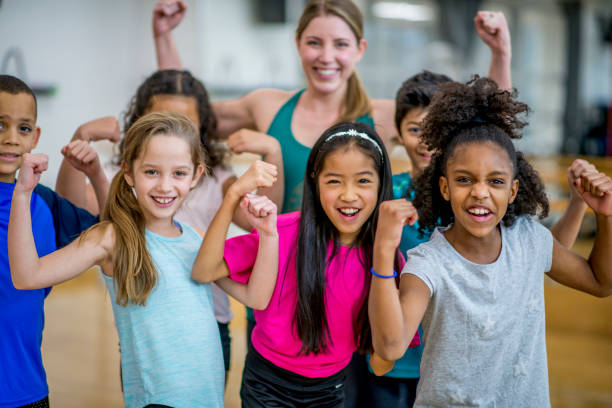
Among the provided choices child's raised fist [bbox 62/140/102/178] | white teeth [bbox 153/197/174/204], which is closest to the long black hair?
white teeth [bbox 153/197/174/204]

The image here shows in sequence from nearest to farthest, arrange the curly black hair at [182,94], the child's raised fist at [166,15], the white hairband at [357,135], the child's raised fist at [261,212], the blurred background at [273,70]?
1. the child's raised fist at [261,212]
2. the white hairband at [357,135]
3. the curly black hair at [182,94]
4. the child's raised fist at [166,15]
5. the blurred background at [273,70]

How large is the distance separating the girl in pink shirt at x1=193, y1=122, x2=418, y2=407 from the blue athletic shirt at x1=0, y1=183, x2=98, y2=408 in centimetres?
40

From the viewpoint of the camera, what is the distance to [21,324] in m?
1.47

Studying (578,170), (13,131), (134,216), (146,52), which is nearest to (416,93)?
(578,170)

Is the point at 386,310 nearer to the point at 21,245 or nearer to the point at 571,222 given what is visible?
the point at 571,222

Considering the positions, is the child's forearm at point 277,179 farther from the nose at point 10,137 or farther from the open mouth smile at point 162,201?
the nose at point 10,137

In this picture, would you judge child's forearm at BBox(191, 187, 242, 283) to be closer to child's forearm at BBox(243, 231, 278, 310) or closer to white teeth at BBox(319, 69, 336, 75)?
child's forearm at BBox(243, 231, 278, 310)

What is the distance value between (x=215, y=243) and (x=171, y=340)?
252mm

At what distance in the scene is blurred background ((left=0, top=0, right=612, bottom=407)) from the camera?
3562mm

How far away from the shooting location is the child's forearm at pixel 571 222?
1642 millimetres

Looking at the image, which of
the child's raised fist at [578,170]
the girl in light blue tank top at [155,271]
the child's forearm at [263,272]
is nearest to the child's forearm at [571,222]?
the child's raised fist at [578,170]

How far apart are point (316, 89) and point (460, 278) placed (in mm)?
874

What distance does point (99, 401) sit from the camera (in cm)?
300

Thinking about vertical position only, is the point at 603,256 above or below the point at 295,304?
above
